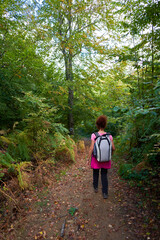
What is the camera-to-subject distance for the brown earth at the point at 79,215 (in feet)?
8.62

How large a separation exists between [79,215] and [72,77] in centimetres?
672

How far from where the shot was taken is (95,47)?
6.86m

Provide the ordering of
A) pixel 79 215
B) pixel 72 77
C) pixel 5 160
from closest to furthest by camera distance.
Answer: pixel 79 215
pixel 5 160
pixel 72 77

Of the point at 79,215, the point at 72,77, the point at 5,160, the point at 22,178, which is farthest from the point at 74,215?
the point at 72,77

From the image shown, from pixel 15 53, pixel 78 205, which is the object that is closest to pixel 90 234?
pixel 78 205

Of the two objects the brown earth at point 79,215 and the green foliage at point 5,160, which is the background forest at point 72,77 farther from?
the brown earth at point 79,215

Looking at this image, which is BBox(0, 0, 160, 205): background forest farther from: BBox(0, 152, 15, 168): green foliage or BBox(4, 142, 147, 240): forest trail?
BBox(4, 142, 147, 240): forest trail

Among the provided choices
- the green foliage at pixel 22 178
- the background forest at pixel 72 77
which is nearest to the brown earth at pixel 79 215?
the green foliage at pixel 22 178

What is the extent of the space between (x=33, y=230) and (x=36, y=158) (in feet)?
7.46

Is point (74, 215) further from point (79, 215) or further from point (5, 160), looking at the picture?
point (5, 160)

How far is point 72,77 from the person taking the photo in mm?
8148

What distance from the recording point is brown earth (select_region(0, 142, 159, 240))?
8.62 ft

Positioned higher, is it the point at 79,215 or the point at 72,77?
the point at 72,77

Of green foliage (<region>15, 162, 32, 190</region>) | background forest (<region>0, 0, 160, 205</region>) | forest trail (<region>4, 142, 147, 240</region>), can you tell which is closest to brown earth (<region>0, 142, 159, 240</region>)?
forest trail (<region>4, 142, 147, 240</region>)
